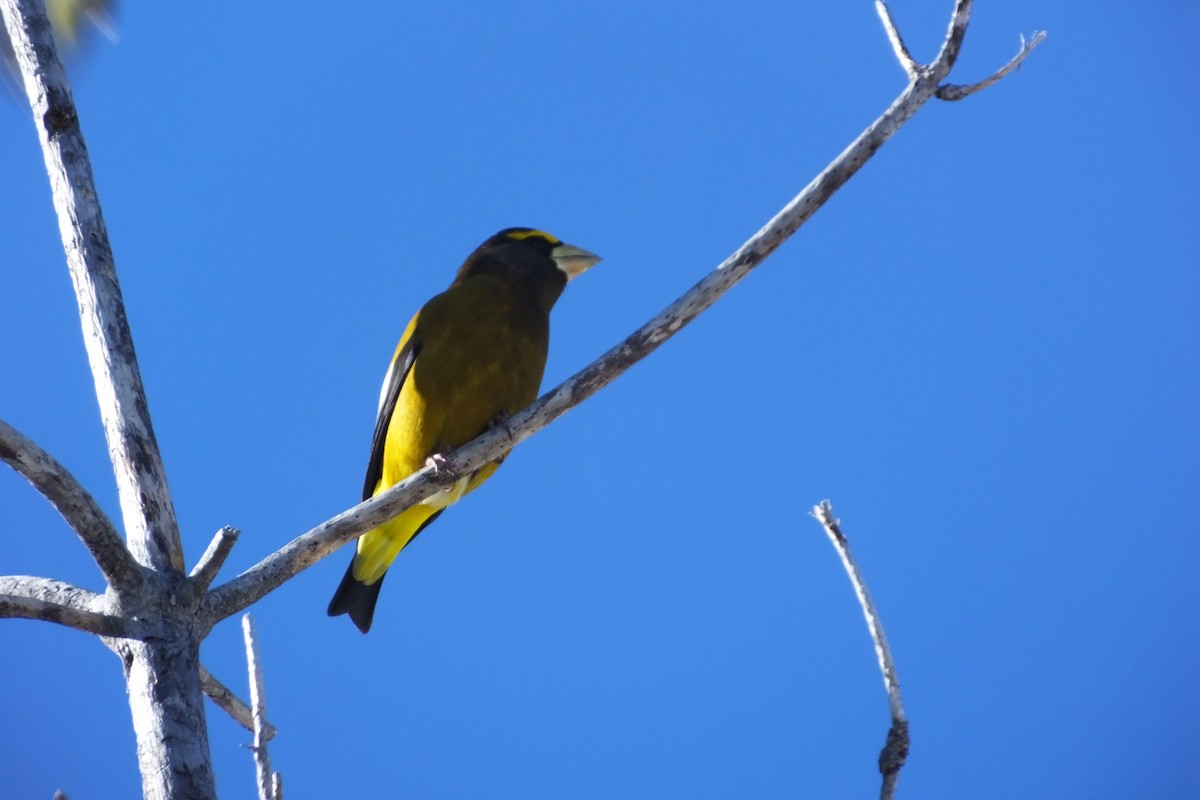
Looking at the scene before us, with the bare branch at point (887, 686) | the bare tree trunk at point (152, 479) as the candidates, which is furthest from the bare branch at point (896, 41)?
the bare branch at point (887, 686)

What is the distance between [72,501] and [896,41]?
96.0 inches

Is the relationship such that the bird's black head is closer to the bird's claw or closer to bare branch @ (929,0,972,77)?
the bird's claw

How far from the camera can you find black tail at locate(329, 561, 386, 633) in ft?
16.1

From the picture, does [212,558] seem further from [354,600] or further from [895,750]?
[354,600]

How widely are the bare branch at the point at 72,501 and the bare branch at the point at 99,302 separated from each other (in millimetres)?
155

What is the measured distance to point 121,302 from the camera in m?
3.19

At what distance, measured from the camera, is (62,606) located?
2.65m

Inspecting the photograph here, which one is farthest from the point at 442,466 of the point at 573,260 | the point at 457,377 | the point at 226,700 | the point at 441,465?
the point at 573,260

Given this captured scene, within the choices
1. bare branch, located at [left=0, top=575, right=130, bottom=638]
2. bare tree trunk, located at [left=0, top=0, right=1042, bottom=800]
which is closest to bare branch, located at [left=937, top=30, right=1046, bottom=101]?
bare tree trunk, located at [left=0, top=0, right=1042, bottom=800]

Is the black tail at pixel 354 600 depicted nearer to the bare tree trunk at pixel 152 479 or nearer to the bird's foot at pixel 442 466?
the bird's foot at pixel 442 466

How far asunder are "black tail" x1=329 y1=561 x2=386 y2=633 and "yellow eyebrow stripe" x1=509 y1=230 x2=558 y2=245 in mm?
1629

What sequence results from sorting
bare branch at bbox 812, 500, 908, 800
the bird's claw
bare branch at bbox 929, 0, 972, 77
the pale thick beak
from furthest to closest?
1. the pale thick beak
2. the bird's claw
3. bare branch at bbox 929, 0, 972, 77
4. bare branch at bbox 812, 500, 908, 800

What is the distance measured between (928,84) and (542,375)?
1.96 m

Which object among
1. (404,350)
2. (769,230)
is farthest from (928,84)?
(404,350)
